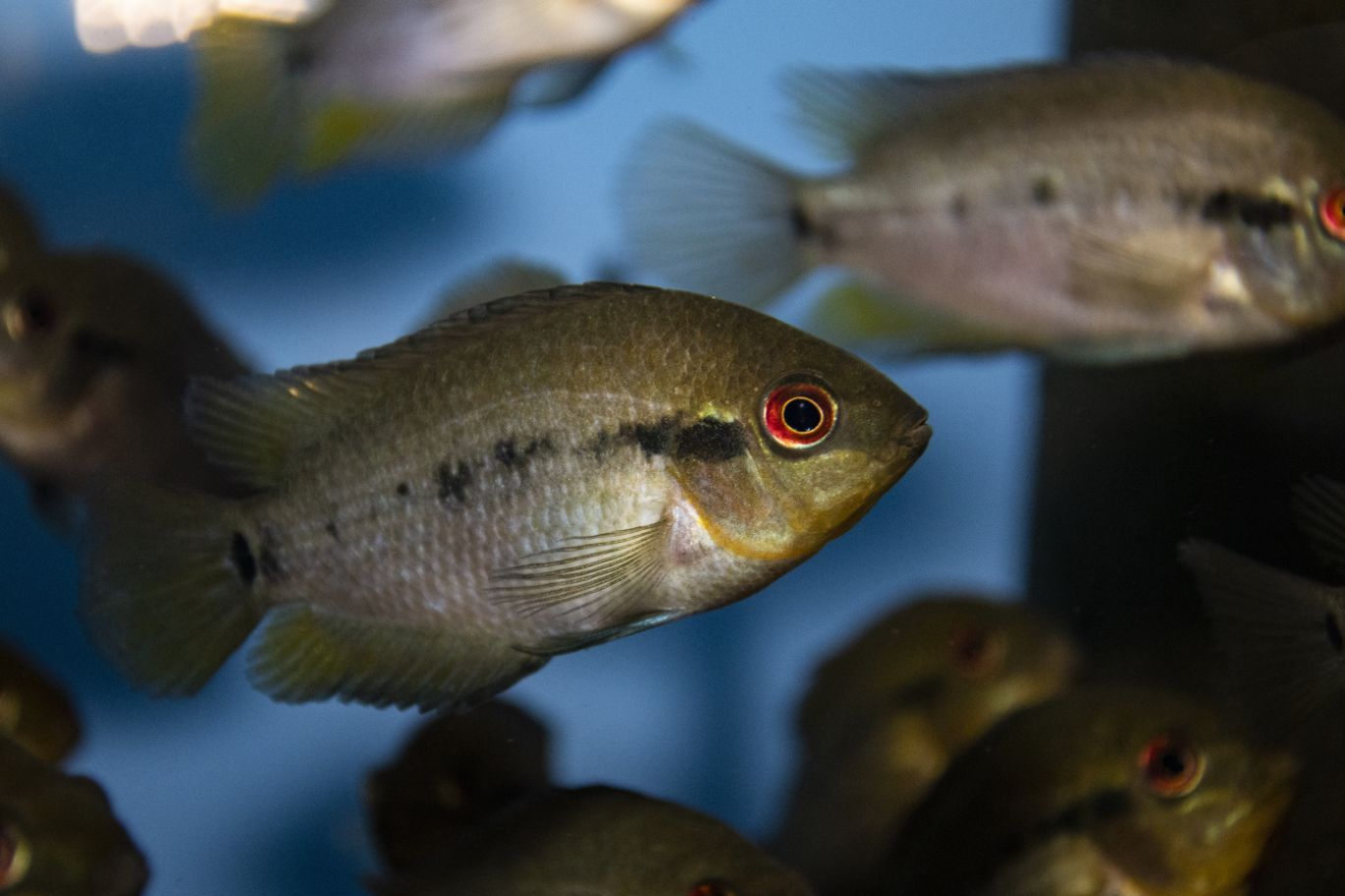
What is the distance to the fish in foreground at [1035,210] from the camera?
4.42 feet

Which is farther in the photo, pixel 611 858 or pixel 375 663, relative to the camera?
pixel 611 858

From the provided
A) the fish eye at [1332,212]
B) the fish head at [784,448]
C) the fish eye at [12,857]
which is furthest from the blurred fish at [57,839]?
the fish eye at [1332,212]

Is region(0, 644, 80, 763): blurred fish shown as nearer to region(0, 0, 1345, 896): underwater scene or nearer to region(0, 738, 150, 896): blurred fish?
region(0, 0, 1345, 896): underwater scene

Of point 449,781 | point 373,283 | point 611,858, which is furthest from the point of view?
point 373,283

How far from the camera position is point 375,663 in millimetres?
983

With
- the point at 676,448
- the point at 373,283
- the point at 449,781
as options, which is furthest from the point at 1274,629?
the point at 373,283

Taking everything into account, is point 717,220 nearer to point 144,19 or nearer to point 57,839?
point 57,839

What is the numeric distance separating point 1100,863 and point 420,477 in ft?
3.19

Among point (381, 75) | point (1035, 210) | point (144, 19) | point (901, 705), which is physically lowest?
point (901, 705)

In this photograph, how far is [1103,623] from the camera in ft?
5.26

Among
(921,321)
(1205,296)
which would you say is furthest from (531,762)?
(1205,296)

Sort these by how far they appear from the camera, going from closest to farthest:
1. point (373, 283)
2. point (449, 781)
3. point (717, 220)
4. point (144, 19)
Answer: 1. point (449, 781)
2. point (717, 220)
3. point (144, 19)
4. point (373, 283)

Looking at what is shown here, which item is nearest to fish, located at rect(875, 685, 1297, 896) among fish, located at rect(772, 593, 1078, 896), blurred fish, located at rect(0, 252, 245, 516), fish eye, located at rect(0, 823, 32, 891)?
fish, located at rect(772, 593, 1078, 896)

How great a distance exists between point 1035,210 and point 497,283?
0.80 meters
